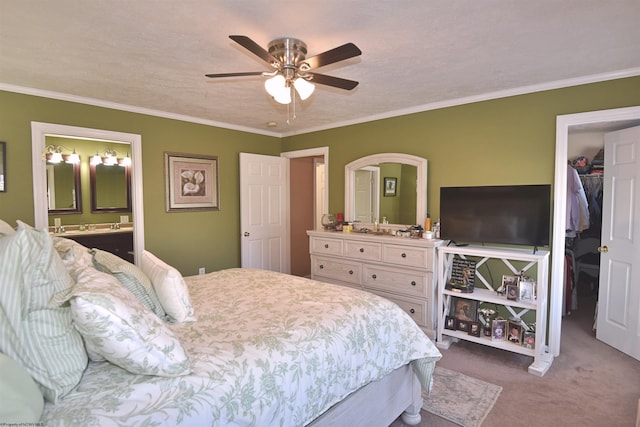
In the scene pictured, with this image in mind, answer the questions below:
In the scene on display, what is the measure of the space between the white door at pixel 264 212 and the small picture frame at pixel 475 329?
9.28 feet

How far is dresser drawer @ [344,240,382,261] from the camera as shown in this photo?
12.0 feet

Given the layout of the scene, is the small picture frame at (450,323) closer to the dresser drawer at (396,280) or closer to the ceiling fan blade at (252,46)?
the dresser drawer at (396,280)

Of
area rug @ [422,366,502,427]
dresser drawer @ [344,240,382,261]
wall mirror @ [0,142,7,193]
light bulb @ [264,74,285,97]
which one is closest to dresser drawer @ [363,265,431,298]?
dresser drawer @ [344,240,382,261]

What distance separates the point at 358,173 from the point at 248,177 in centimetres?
152

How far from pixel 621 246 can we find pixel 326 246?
2825mm

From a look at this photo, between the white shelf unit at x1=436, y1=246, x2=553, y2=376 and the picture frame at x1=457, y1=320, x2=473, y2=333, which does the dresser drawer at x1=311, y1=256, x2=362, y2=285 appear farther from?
the picture frame at x1=457, y1=320, x2=473, y2=333

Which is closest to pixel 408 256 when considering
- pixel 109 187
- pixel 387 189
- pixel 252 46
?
pixel 387 189

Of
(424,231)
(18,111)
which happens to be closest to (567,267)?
(424,231)

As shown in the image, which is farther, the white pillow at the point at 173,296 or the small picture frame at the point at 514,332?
the small picture frame at the point at 514,332

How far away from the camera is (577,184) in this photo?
12.4 feet

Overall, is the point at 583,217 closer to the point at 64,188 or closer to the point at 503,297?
the point at 503,297

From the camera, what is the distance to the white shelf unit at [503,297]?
9.01 feet

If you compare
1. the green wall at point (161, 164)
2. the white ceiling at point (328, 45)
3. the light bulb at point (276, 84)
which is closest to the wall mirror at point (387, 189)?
the white ceiling at point (328, 45)

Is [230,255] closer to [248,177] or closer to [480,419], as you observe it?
[248,177]
